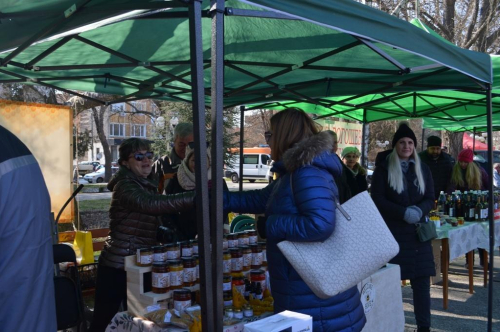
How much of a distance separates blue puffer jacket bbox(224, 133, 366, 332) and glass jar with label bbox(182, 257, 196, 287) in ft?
1.93

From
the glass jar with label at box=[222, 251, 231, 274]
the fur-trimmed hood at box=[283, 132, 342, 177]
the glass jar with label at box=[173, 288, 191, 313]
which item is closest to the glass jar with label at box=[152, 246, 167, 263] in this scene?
the glass jar with label at box=[173, 288, 191, 313]

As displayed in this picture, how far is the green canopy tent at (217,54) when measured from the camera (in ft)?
6.93

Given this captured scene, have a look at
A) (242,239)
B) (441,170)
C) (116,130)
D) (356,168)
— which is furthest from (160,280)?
(116,130)

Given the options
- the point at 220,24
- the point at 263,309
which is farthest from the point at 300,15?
the point at 263,309

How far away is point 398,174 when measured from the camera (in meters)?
4.42

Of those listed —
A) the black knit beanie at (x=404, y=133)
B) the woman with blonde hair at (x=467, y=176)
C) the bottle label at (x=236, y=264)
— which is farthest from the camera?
the woman with blonde hair at (x=467, y=176)

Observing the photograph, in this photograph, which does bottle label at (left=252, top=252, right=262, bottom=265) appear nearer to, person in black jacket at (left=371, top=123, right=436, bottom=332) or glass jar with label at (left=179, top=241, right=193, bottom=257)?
glass jar with label at (left=179, top=241, right=193, bottom=257)

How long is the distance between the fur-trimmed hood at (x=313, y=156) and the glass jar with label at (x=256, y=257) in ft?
3.55

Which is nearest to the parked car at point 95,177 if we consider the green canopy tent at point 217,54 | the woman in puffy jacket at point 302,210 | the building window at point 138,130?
the green canopy tent at point 217,54

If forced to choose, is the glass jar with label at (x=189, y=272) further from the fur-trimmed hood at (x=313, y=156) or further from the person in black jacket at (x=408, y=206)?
the person in black jacket at (x=408, y=206)

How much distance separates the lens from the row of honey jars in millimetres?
2791

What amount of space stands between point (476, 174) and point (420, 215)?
3.96 m

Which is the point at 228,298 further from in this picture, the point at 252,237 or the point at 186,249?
the point at 252,237

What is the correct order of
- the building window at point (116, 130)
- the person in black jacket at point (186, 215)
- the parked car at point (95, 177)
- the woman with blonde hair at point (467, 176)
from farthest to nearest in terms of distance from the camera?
the building window at point (116, 130)
the parked car at point (95, 177)
the woman with blonde hair at point (467, 176)
the person in black jacket at point (186, 215)
